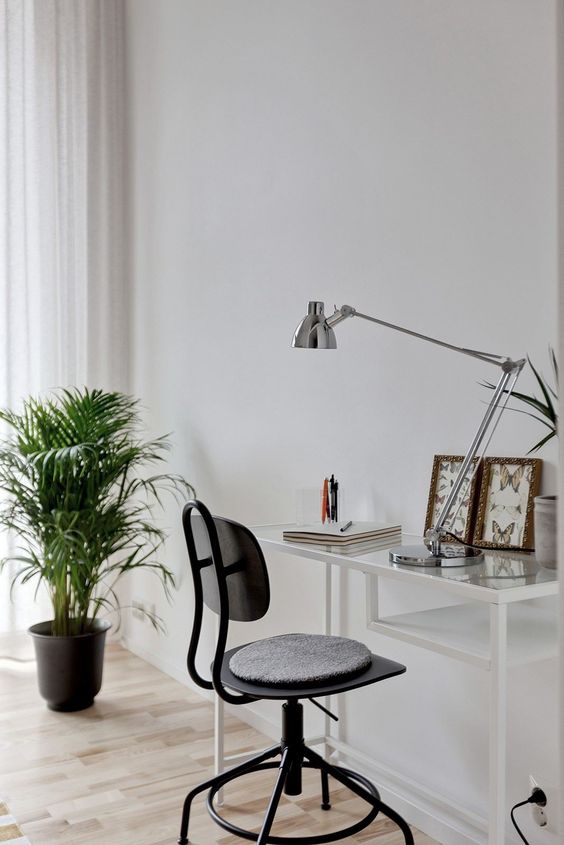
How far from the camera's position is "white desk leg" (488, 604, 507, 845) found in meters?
1.53

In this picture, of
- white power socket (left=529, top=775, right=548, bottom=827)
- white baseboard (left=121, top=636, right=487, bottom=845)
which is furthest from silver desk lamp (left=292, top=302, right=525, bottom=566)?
white baseboard (left=121, top=636, right=487, bottom=845)

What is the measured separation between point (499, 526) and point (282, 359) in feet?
3.62

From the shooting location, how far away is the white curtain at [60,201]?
378cm

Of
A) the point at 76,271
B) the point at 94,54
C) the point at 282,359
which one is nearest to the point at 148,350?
the point at 76,271

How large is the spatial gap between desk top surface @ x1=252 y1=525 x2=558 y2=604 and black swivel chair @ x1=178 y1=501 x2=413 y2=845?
0.19 meters

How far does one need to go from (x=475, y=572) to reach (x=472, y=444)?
324mm

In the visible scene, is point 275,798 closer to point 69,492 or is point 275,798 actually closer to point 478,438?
point 478,438

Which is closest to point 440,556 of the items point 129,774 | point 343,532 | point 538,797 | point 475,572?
point 475,572

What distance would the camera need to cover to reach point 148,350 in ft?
12.6

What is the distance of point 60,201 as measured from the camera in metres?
3.89

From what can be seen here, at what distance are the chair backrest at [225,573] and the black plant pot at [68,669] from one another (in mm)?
1231

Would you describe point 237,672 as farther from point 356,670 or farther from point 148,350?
point 148,350

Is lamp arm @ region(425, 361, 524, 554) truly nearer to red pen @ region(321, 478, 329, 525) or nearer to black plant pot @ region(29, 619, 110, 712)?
red pen @ region(321, 478, 329, 525)

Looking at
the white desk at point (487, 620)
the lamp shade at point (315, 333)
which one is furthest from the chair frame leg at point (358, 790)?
the lamp shade at point (315, 333)
